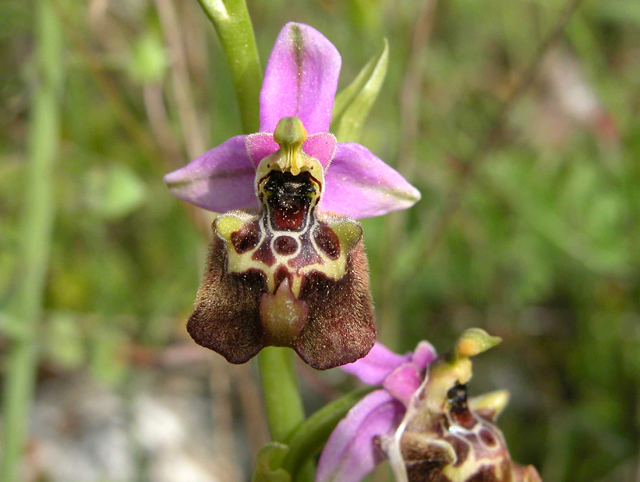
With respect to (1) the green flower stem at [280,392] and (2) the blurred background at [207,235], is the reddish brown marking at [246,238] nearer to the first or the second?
(1) the green flower stem at [280,392]

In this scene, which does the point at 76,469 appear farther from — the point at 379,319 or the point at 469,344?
the point at 469,344

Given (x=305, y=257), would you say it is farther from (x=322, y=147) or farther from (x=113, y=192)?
(x=113, y=192)

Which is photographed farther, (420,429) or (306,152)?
(420,429)

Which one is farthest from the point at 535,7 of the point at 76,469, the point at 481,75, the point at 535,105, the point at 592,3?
the point at 76,469

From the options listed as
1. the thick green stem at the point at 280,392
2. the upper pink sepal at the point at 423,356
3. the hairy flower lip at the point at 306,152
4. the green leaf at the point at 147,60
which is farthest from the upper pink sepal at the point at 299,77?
the green leaf at the point at 147,60

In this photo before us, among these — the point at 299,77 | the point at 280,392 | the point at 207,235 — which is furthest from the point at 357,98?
the point at 207,235

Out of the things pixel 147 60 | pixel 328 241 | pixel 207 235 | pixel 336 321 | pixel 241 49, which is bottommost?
pixel 207 235
